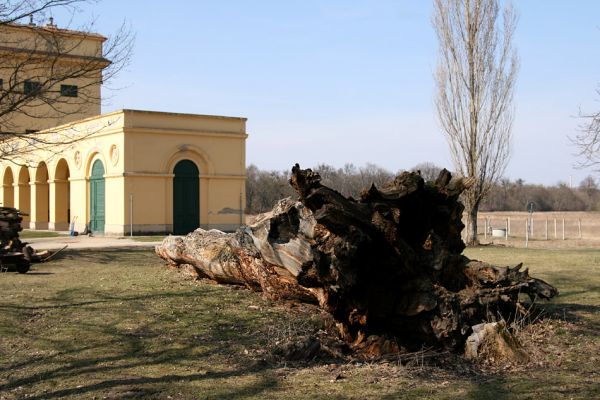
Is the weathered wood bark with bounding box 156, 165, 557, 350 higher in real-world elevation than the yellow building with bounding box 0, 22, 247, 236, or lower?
lower

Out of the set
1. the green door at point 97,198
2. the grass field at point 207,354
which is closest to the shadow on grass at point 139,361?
the grass field at point 207,354

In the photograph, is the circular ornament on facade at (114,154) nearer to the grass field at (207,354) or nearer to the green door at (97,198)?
the green door at (97,198)

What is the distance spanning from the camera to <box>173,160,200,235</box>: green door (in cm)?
3077

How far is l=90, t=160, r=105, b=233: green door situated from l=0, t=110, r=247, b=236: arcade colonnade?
46 millimetres

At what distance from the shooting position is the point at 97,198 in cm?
3169

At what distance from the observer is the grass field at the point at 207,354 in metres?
6.22

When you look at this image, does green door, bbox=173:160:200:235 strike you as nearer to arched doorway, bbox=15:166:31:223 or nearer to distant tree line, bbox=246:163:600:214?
arched doorway, bbox=15:166:31:223

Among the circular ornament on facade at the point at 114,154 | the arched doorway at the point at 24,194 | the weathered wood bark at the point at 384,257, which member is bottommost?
the weathered wood bark at the point at 384,257

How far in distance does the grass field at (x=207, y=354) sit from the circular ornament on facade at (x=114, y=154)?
61.1 feet

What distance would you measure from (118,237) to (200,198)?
4334 millimetres

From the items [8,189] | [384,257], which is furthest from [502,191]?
[384,257]

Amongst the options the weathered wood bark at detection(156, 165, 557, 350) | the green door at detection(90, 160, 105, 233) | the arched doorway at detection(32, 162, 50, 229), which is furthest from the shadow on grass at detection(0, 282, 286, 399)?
the arched doorway at detection(32, 162, 50, 229)

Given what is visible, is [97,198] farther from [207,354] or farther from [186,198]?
[207,354]

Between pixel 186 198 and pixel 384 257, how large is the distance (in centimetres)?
2420
